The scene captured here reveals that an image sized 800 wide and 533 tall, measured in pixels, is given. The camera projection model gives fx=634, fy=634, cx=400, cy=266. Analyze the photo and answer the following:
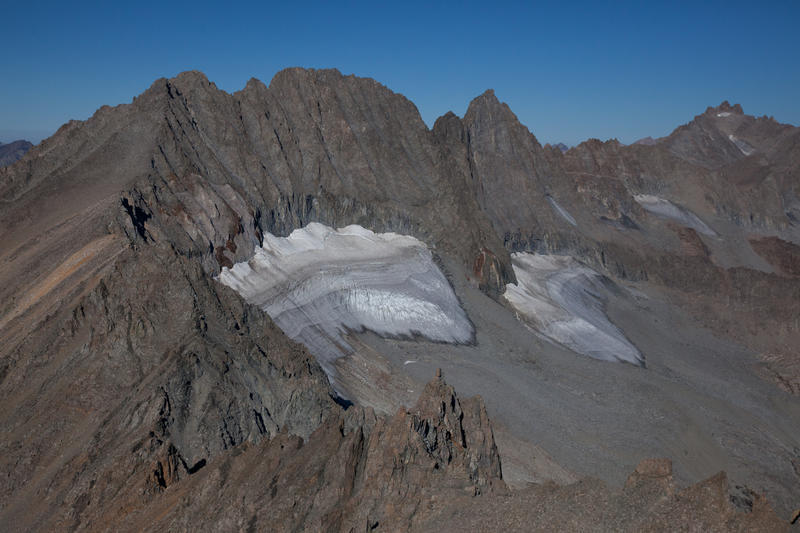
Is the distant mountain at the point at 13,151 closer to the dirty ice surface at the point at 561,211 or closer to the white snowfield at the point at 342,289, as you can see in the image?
the dirty ice surface at the point at 561,211

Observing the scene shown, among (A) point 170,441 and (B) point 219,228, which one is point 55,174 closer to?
(B) point 219,228

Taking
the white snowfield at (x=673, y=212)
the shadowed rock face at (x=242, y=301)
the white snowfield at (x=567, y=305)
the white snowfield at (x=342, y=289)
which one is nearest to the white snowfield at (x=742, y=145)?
the white snowfield at (x=673, y=212)

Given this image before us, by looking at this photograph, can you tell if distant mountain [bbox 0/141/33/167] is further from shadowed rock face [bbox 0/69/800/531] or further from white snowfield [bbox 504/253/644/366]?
white snowfield [bbox 504/253/644/366]

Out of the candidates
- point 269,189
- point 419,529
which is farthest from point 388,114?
point 419,529

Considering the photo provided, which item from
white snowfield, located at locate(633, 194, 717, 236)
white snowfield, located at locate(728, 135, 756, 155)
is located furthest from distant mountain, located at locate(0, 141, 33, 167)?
white snowfield, located at locate(728, 135, 756, 155)

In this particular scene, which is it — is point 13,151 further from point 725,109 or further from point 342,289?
point 725,109

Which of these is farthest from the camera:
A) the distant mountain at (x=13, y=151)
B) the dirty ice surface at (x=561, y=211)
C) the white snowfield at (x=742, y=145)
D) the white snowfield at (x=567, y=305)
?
the distant mountain at (x=13, y=151)
